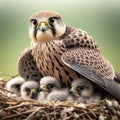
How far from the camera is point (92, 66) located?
659cm

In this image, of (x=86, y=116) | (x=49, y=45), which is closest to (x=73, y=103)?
(x=86, y=116)

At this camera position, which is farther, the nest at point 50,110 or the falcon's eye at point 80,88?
the falcon's eye at point 80,88

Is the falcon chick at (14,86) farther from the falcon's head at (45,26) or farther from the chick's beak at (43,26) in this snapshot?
the chick's beak at (43,26)

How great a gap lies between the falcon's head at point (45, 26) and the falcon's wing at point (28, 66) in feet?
1.04

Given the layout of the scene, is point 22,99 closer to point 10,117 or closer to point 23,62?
point 10,117

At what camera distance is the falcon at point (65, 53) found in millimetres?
6539

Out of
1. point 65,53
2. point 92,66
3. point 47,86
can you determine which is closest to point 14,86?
point 47,86

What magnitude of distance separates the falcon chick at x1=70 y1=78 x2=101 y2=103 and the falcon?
0.09 m

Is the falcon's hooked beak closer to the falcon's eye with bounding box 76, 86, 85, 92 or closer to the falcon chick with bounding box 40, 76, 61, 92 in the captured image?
the falcon chick with bounding box 40, 76, 61, 92

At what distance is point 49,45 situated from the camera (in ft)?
22.0

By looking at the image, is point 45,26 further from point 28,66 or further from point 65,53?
point 28,66

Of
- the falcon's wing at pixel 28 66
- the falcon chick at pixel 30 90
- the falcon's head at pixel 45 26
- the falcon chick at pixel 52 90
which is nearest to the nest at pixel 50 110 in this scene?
the falcon chick at pixel 52 90

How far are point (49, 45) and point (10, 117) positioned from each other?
33.9 inches

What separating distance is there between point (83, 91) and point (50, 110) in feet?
1.62
